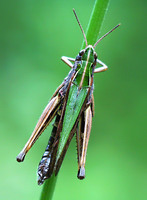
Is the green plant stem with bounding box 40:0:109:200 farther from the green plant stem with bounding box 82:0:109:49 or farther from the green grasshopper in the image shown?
the green grasshopper

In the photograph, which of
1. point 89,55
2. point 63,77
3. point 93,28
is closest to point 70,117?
point 89,55

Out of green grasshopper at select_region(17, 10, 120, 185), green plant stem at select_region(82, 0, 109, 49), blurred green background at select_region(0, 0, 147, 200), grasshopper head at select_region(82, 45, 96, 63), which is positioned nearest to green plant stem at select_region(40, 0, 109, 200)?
green plant stem at select_region(82, 0, 109, 49)

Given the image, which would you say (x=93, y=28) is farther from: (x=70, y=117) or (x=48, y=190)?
(x=48, y=190)

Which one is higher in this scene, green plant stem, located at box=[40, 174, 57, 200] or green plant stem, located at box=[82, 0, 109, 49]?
green plant stem, located at box=[82, 0, 109, 49]

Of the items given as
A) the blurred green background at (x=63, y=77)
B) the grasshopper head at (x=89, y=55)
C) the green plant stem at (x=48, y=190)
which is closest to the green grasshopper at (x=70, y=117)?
the grasshopper head at (x=89, y=55)

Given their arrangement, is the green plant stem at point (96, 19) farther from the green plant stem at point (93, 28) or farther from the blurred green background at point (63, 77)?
the blurred green background at point (63, 77)

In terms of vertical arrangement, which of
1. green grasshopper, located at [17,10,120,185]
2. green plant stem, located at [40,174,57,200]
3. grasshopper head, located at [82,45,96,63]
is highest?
grasshopper head, located at [82,45,96,63]

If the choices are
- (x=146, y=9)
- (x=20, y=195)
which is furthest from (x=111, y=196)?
(x=146, y=9)
